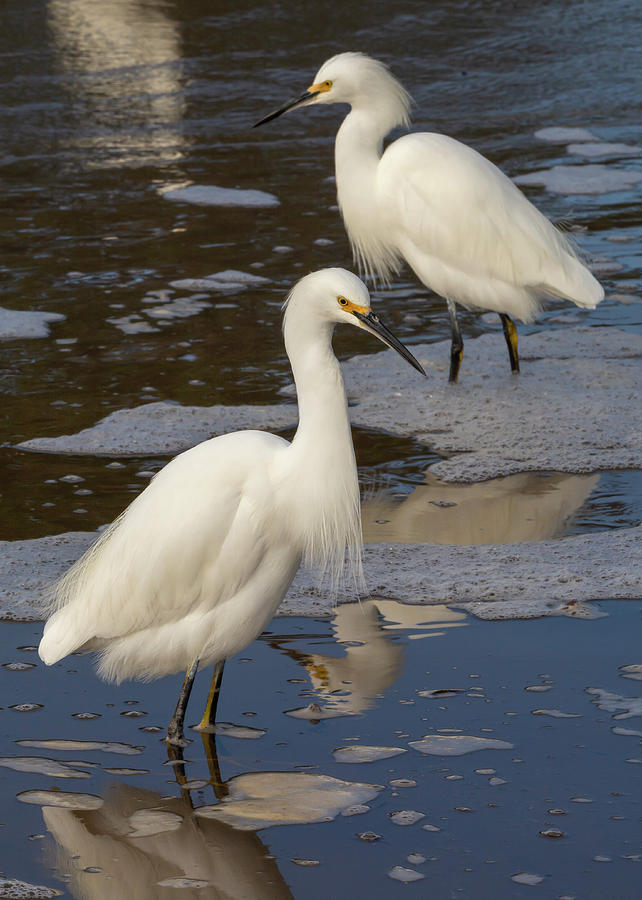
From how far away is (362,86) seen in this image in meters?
5.49

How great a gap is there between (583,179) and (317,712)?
5.79 metres

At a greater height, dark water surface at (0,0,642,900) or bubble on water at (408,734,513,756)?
dark water surface at (0,0,642,900)

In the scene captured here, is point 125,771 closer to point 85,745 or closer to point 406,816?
point 85,745

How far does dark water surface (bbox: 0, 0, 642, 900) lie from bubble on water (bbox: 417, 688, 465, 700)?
0.04 m

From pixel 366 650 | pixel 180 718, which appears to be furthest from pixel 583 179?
pixel 180 718

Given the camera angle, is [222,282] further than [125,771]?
Yes

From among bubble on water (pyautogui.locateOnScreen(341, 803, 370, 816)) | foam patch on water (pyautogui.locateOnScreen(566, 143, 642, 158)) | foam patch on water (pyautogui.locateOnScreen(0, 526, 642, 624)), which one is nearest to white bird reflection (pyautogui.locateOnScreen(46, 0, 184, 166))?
foam patch on water (pyautogui.locateOnScreen(566, 143, 642, 158))

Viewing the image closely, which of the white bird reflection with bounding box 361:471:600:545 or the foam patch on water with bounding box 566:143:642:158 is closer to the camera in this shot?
the white bird reflection with bounding box 361:471:600:545

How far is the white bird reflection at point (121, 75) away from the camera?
9281 millimetres

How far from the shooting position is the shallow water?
236cm

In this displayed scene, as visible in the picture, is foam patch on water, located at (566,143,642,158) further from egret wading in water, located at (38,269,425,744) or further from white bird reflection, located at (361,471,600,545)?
egret wading in water, located at (38,269,425,744)

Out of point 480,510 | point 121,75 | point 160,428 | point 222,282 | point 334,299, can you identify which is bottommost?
point 480,510

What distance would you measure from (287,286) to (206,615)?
11.8 feet

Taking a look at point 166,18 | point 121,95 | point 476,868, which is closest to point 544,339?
point 476,868
